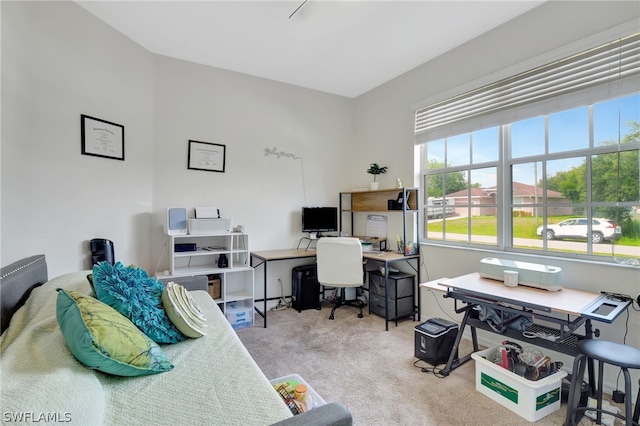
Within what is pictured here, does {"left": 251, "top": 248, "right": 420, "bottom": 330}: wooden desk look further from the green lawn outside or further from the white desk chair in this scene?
the green lawn outside

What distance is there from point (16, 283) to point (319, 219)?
3010 mm

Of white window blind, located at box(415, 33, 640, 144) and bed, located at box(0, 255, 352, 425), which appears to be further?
white window blind, located at box(415, 33, 640, 144)

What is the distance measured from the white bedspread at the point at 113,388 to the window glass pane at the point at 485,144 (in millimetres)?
2762

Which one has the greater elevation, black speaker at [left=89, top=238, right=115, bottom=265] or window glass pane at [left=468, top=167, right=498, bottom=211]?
window glass pane at [left=468, top=167, right=498, bottom=211]

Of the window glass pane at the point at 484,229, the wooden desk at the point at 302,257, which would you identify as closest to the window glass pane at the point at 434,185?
the window glass pane at the point at 484,229

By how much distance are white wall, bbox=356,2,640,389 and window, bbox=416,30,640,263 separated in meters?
0.15

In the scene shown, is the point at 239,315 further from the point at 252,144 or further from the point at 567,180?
the point at 567,180

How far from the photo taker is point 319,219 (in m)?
4.04

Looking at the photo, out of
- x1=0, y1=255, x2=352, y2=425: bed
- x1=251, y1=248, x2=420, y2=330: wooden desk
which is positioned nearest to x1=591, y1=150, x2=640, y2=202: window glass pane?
→ x1=251, y1=248, x2=420, y2=330: wooden desk

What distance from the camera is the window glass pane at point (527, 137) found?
2.53 metres

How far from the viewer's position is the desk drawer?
3268 millimetres

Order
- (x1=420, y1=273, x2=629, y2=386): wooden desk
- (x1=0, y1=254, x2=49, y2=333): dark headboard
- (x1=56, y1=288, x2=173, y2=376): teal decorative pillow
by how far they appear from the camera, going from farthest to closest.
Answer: (x1=420, y1=273, x2=629, y2=386): wooden desk, (x1=0, y1=254, x2=49, y2=333): dark headboard, (x1=56, y1=288, x2=173, y2=376): teal decorative pillow

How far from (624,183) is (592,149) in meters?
0.32

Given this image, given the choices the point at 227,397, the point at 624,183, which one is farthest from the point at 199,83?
the point at 624,183
